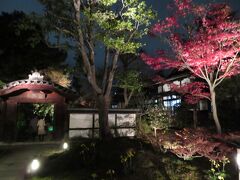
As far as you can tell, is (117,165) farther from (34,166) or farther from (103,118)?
(103,118)

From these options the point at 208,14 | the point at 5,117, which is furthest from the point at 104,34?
the point at 5,117

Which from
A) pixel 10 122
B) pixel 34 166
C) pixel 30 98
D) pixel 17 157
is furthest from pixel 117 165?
pixel 10 122

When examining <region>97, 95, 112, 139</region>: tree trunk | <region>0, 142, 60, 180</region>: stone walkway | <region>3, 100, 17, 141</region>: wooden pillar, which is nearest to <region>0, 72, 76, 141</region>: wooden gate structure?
<region>3, 100, 17, 141</region>: wooden pillar

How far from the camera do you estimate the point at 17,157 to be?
38.9ft

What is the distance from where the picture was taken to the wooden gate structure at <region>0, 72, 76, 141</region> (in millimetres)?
15718

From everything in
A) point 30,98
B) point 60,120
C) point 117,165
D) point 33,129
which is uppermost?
point 30,98

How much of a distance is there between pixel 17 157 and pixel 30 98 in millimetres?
5486

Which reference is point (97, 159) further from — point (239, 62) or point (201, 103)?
point (201, 103)

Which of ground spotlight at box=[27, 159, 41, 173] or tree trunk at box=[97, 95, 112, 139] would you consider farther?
tree trunk at box=[97, 95, 112, 139]

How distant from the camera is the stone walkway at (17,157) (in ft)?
30.3

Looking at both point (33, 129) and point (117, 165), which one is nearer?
point (117, 165)

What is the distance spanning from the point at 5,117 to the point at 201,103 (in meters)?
17.0

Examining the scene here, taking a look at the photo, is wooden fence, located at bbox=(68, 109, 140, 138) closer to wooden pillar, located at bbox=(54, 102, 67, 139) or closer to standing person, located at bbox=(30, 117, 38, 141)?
wooden pillar, located at bbox=(54, 102, 67, 139)

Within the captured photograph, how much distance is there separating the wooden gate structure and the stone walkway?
1118 mm
